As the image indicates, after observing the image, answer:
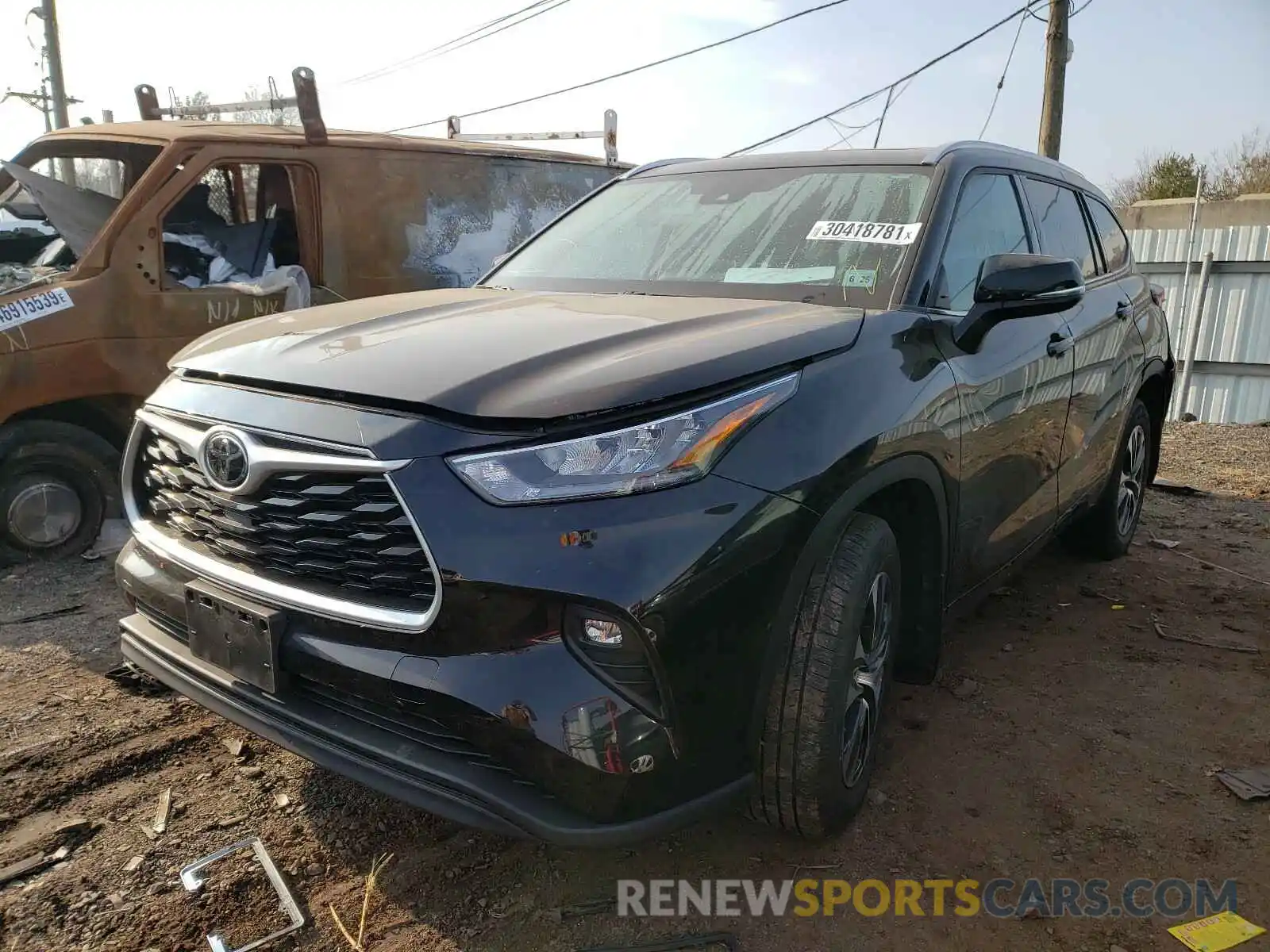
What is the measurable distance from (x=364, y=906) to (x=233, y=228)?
4.45 metres

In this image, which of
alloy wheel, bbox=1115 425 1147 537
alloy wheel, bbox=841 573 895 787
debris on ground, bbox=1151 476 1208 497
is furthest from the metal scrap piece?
debris on ground, bbox=1151 476 1208 497

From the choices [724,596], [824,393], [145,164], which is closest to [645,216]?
[824,393]

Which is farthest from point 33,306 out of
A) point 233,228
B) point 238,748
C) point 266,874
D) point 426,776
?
point 426,776

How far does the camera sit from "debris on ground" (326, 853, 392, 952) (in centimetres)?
206

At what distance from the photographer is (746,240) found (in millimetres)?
3031

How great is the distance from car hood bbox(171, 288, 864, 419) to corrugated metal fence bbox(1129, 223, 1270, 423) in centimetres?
1021

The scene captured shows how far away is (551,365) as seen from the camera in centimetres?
200

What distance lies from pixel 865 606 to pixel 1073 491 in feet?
6.47

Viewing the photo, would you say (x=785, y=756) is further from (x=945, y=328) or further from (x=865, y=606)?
(x=945, y=328)

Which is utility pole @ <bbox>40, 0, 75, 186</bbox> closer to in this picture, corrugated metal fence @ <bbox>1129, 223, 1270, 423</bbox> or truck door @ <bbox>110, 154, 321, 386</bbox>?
truck door @ <bbox>110, 154, 321, 386</bbox>

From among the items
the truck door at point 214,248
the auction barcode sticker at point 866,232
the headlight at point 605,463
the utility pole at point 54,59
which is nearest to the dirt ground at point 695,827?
the headlight at point 605,463

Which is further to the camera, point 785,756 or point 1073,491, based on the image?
point 1073,491

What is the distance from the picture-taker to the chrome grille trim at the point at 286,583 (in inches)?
70.8

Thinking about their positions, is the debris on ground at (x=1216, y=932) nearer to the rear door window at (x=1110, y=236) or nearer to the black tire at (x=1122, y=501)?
the black tire at (x=1122, y=501)
